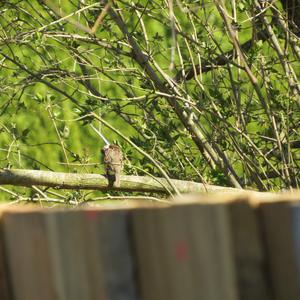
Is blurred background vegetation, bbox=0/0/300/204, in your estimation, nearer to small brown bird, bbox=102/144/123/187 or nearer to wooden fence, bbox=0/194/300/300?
small brown bird, bbox=102/144/123/187

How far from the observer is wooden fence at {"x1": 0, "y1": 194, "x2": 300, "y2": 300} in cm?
161

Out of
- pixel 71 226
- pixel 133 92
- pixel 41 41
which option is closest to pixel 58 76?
pixel 41 41

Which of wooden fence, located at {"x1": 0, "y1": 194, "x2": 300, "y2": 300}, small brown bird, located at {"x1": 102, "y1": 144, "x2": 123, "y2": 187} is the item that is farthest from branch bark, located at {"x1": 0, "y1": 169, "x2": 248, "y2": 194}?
wooden fence, located at {"x1": 0, "y1": 194, "x2": 300, "y2": 300}

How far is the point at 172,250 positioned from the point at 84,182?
3.12 meters

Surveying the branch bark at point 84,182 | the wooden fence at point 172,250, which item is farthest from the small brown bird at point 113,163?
the wooden fence at point 172,250

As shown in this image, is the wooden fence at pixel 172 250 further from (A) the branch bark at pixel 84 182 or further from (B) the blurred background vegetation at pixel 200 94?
(B) the blurred background vegetation at pixel 200 94

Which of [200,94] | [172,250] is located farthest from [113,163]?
[172,250]

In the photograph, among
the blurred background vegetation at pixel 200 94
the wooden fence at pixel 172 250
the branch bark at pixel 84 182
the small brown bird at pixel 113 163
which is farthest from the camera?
the blurred background vegetation at pixel 200 94

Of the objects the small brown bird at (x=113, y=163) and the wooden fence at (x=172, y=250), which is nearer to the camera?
the wooden fence at (x=172, y=250)

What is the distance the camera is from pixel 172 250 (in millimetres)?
1636

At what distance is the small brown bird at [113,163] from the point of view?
4785 mm

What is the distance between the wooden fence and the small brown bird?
112 inches

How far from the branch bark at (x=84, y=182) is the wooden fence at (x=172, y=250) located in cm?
280

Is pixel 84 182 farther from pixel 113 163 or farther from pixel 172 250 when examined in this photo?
pixel 172 250
